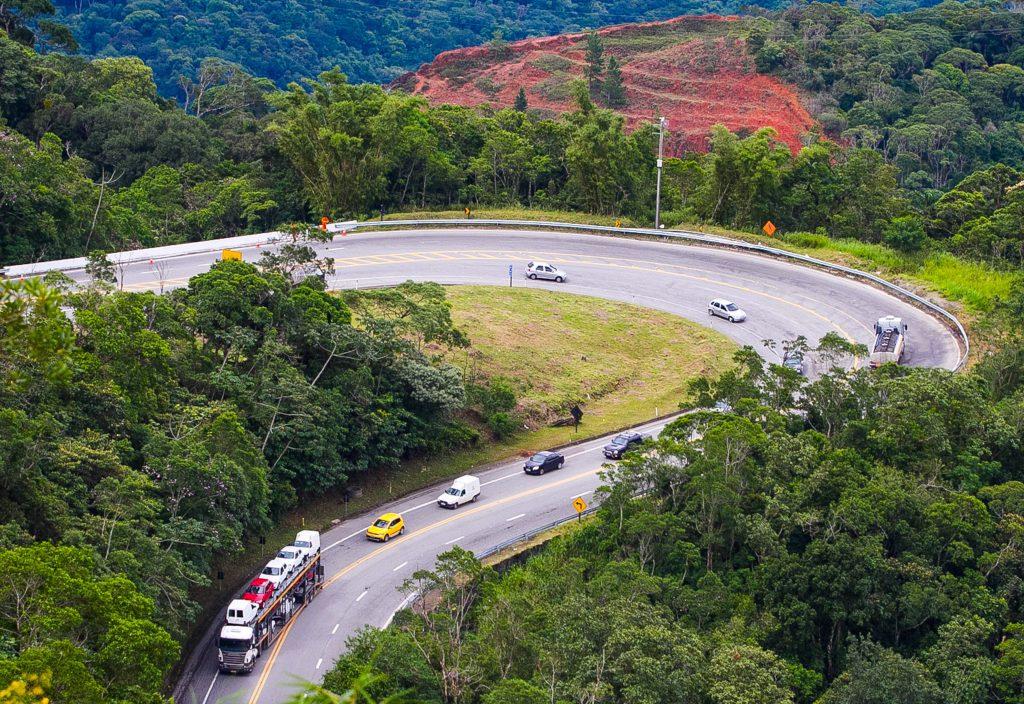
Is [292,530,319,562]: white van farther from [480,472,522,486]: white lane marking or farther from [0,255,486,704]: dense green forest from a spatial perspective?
[480,472,522,486]: white lane marking

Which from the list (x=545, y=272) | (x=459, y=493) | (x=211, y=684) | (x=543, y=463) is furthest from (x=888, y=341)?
(x=211, y=684)

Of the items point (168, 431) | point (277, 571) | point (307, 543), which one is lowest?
point (307, 543)

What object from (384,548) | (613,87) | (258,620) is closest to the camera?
(258,620)

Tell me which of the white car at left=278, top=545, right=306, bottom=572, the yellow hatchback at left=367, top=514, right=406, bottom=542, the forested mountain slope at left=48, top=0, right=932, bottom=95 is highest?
the white car at left=278, top=545, right=306, bottom=572

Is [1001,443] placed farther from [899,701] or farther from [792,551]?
[899,701]

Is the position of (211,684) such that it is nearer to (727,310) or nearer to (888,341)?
(888,341)

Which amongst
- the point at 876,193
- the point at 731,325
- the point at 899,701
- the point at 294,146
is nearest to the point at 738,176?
the point at 876,193

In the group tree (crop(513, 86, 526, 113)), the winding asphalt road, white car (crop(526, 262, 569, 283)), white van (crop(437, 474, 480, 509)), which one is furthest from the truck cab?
tree (crop(513, 86, 526, 113))
